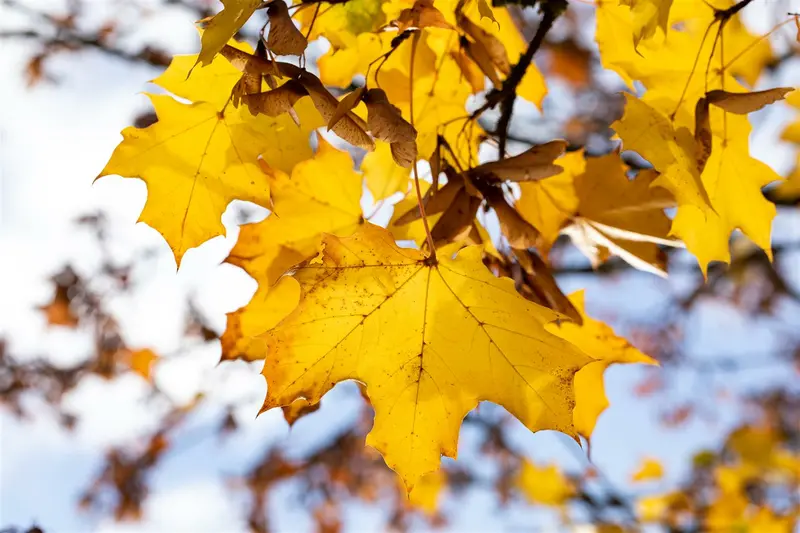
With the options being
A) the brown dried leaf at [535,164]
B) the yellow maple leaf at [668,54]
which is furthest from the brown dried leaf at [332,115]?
the yellow maple leaf at [668,54]

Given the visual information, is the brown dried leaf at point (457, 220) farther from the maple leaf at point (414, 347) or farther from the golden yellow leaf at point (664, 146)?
the golden yellow leaf at point (664, 146)

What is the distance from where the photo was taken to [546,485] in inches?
201

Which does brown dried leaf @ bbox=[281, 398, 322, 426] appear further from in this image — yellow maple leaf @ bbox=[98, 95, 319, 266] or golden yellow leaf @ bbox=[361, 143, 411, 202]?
golden yellow leaf @ bbox=[361, 143, 411, 202]

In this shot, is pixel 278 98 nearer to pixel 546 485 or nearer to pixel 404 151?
pixel 404 151

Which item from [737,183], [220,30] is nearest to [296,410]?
[220,30]

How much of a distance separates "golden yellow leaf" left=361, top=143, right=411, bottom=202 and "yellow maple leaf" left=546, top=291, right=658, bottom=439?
433 millimetres

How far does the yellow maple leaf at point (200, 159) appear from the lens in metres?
1.03

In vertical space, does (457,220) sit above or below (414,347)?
above

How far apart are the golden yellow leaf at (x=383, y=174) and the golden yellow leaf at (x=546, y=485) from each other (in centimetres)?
377

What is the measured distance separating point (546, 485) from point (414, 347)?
453cm

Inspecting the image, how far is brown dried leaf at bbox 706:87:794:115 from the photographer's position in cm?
93

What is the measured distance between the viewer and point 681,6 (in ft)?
4.02

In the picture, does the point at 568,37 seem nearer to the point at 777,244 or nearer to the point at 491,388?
the point at 777,244

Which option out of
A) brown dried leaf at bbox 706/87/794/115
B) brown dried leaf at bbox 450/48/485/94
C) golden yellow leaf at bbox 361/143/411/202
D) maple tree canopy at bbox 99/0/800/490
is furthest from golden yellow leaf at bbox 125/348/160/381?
brown dried leaf at bbox 706/87/794/115
